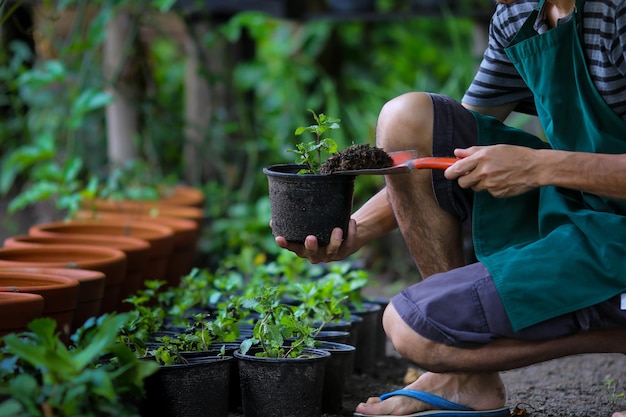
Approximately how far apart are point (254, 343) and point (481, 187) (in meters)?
0.61

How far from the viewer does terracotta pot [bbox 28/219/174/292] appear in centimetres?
303

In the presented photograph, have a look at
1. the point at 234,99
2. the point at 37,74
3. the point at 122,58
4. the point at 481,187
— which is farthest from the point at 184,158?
the point at 481,187

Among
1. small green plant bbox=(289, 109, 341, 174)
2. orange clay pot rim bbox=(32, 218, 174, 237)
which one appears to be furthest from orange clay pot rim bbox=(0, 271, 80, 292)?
orange clay pot rim bbox=(32, 218, 174, 237)

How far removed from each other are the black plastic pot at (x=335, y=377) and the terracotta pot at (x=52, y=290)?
1.95 feet

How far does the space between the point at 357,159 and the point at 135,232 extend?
1.40m

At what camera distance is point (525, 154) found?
6.31 ft

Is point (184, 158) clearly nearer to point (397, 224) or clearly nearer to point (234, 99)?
point (234, 99)

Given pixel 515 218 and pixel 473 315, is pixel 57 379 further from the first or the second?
pixel 515 218

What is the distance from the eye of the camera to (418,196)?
2166mm

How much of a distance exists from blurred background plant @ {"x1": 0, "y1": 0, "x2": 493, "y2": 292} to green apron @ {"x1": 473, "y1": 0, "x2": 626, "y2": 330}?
73.3 inches

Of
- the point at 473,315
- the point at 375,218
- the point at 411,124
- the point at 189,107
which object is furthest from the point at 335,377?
the point at 189,107

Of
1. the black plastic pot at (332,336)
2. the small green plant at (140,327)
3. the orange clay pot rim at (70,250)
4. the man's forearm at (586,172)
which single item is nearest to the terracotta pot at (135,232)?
the orange clay pot rim at (70,250)

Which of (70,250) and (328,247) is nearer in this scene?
(328,247)

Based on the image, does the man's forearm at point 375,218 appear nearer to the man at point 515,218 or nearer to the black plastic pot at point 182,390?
the man at point 515,218
